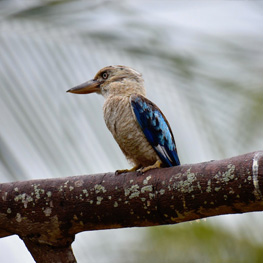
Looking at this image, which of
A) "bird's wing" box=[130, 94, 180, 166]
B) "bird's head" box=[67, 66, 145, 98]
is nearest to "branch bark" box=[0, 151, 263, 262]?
"bird's wing" box=[130, 94, 180, 166]

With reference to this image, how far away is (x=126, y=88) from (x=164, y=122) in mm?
446

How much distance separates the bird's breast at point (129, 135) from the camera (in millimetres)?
4211

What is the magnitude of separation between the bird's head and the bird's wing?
0.87 feet

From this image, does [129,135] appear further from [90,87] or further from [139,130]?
[90,87]

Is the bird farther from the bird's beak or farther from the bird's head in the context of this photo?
the bird's head

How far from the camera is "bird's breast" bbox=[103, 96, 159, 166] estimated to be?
4.21 meters

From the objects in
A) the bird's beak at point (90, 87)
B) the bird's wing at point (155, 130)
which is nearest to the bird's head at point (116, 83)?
the bird's beak at point (90, 87)

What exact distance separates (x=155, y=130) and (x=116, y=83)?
655 millimetres

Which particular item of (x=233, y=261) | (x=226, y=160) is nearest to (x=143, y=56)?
(x=226, y=160)

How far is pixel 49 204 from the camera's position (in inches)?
130

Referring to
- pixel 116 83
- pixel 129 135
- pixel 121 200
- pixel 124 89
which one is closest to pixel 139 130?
pixel 129 135

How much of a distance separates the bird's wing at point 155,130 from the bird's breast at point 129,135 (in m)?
0.04

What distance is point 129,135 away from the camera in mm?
4219

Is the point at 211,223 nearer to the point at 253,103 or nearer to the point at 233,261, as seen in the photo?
A: the point at 233,261
